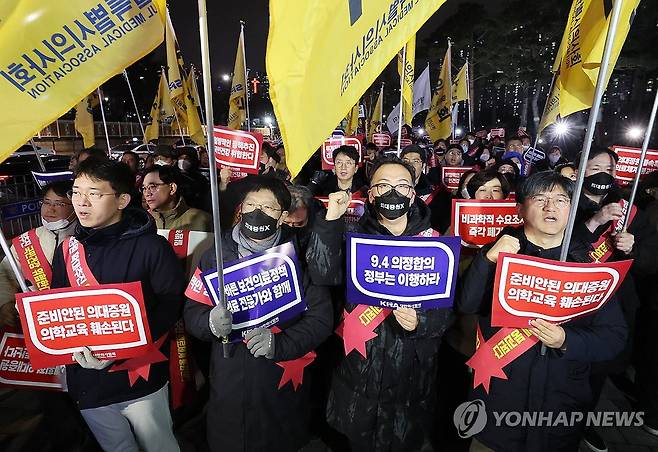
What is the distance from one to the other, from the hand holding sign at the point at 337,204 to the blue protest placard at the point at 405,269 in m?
0.18

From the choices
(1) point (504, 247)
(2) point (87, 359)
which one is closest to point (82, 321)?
(2) point (87, 359)

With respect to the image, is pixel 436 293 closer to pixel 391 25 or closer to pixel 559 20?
pixel 391 25

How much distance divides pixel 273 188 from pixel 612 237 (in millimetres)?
2485

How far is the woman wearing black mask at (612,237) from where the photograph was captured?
Result: 3.25 m

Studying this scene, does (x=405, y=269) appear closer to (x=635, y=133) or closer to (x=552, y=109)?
(x=552, y=109)

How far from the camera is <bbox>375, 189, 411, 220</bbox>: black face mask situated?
2.60 metres

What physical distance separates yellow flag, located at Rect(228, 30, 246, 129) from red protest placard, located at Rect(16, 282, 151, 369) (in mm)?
8202

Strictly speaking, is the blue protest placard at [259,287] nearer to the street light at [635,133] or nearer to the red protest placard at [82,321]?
the red protest placard at [82,321]

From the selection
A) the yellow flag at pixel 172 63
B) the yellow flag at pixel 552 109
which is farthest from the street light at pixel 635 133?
the yellow flag at pixel 172 63

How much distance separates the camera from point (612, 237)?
10.6ft

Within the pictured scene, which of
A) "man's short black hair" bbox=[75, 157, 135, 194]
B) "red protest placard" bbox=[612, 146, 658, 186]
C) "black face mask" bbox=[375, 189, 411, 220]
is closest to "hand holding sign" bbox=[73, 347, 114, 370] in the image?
"man's short black hair" bbox=[75, 157, 135, 194]

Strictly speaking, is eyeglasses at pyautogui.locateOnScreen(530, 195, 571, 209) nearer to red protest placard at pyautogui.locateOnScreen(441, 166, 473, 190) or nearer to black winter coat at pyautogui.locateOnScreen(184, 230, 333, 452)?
black winter coat at pyautogui.locateOnScreen(184, 230, 333, 452)

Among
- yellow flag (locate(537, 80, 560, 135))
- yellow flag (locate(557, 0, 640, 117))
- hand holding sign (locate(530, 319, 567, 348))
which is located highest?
yellow flag (locate(557, 0, 640, 117))

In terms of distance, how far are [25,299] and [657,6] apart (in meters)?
25.6
